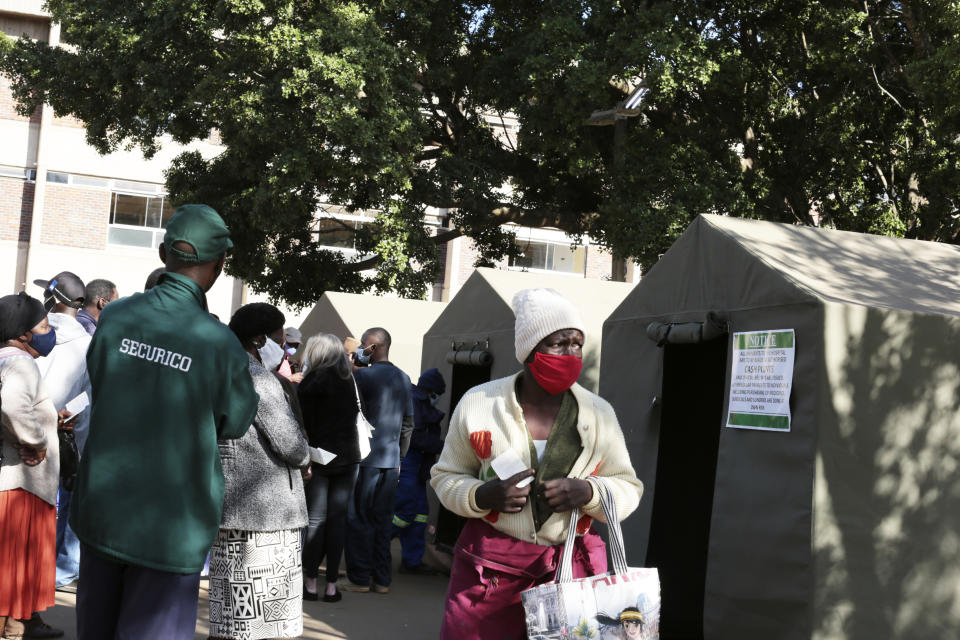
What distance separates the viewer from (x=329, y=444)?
7395mm

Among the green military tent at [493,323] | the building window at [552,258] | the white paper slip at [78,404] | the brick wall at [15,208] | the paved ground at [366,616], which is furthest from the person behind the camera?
the building window at [552,258]

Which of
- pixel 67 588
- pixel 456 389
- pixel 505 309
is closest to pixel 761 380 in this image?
pixel 505 309

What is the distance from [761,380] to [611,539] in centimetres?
283

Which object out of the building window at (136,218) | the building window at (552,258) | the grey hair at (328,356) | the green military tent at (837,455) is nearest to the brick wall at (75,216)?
the building window at (136,218)

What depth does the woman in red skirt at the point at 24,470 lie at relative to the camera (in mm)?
5043

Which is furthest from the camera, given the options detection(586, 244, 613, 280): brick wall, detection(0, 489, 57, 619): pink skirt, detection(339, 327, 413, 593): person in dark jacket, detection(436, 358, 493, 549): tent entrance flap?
detection(586, 244, 613, 280): brick wall

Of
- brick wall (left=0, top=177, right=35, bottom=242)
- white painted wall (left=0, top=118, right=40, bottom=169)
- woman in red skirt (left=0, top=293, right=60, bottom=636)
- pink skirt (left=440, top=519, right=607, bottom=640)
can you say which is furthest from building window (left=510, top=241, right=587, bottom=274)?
pink skirt (left=440, top=519, right=607, bottom=640)

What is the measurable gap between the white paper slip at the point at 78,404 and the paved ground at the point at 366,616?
1318mm

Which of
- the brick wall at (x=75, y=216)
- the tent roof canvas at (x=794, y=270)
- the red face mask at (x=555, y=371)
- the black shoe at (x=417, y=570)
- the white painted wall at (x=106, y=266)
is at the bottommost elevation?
the black shoe at (x=417, y=570)

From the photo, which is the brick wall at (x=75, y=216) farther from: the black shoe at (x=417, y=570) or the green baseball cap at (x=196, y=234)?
the green baseball cap at (x=196, y=234)

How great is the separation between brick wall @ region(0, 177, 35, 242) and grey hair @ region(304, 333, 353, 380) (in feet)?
87.0

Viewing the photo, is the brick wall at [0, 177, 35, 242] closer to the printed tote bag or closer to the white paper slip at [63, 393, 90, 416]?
the white paper slip at [63, 393, 90, 416]

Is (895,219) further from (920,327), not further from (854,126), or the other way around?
(920,327)

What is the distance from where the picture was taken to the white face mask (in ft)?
24.2
